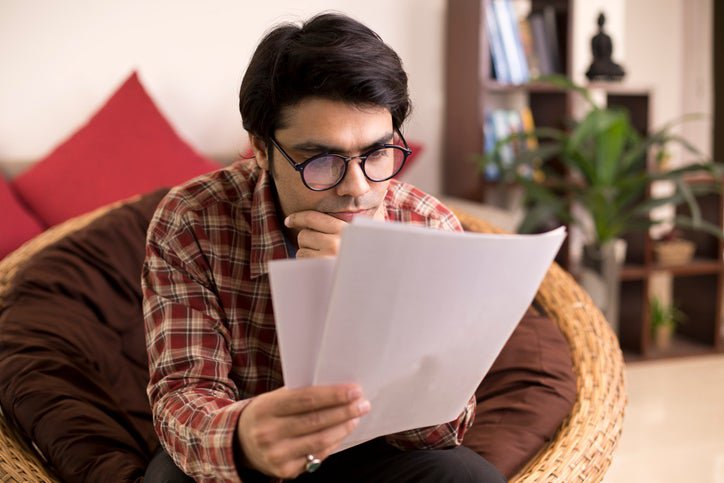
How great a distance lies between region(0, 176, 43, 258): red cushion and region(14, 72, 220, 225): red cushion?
0.10 meters

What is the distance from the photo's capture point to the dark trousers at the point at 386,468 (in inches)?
47.2

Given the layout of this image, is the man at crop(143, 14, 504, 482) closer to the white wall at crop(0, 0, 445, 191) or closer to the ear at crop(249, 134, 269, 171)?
the ear at crop(249, 134, 269, 171)

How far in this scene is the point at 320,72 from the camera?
46.1 inches

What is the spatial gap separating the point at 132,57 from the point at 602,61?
1.79 m

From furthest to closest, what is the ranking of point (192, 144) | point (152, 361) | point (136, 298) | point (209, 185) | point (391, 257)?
1. point (192, 144)
2. point (136, 298)
3. point (209, 185)
4. point (152, 361)
5. point (391, 257)

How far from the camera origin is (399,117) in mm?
1290

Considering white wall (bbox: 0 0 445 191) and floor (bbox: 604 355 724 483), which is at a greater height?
white wall (bbox: 0 0 445 191)

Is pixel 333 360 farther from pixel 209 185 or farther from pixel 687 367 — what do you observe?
pixel 687 367

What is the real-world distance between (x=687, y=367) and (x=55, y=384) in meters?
2.65

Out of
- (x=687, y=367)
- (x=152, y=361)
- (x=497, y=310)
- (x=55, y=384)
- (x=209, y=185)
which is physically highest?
(x=209, y=185)

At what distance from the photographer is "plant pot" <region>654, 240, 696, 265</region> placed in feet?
11.3

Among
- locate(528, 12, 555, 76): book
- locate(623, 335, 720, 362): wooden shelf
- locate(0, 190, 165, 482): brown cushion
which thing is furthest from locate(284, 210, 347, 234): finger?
locate(623, 335, 720, 362): wooden shelf

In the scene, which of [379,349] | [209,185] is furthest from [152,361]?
[379,349]

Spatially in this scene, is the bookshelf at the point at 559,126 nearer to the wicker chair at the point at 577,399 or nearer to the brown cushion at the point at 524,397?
the wicker chair at the point at 577,399
